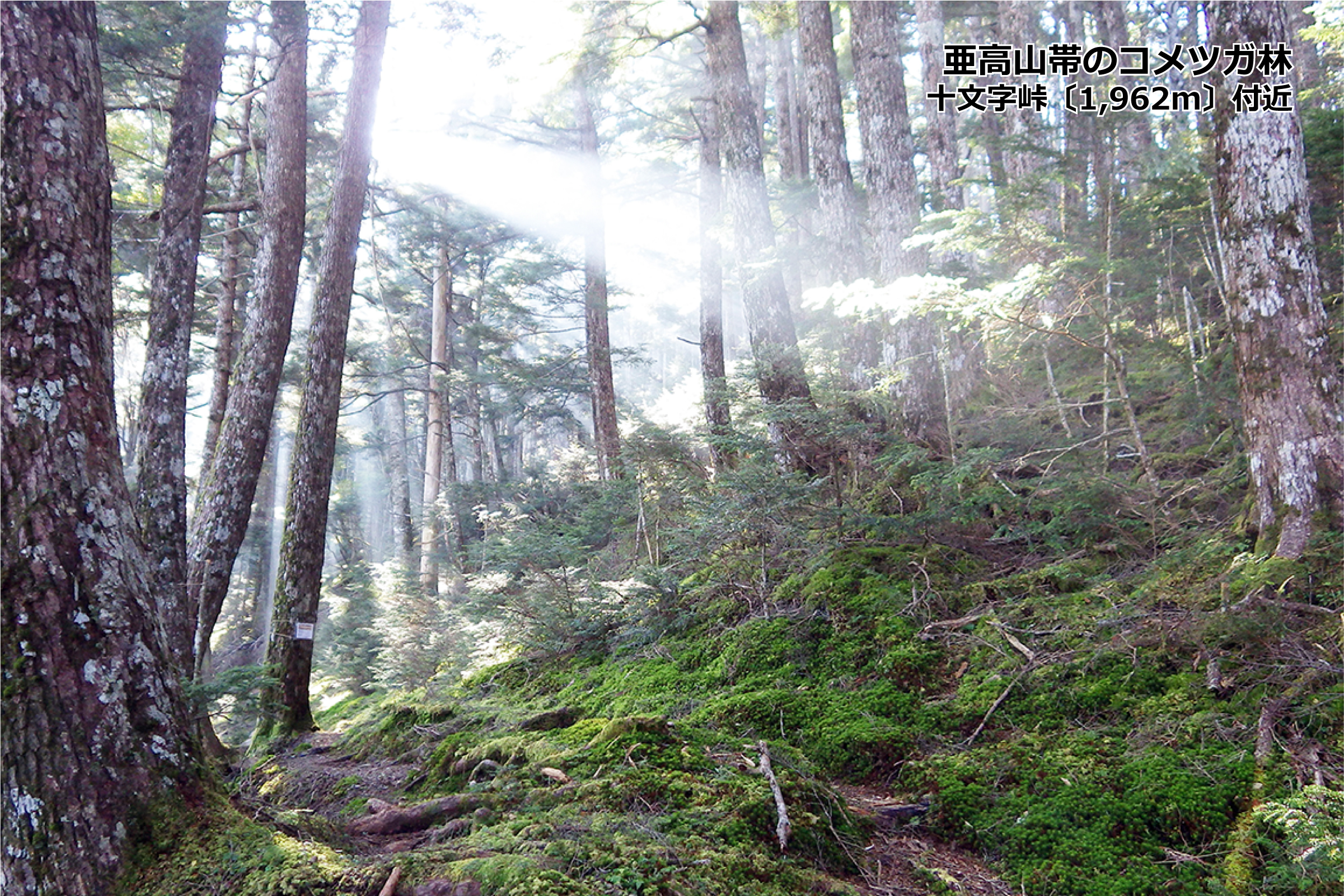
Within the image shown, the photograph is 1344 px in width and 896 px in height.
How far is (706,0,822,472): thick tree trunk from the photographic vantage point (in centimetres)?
938

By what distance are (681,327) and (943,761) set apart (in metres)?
32.7

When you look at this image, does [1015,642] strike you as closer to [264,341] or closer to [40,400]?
[40,400]

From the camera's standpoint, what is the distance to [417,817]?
3303mm

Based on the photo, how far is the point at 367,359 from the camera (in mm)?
15828

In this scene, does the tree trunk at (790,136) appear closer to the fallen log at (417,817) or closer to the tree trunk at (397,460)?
the fallen log at (417,817)

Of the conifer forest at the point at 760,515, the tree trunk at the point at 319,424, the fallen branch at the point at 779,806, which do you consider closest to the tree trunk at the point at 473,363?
the conifer forest at the point at 760,515

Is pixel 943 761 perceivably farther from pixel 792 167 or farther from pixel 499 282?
pixel 499 282

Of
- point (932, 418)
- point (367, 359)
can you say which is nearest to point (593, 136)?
point (367, 359)

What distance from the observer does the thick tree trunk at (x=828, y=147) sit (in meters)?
9.93

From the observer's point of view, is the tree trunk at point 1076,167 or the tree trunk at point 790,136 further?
the tree trunk at point 790,136

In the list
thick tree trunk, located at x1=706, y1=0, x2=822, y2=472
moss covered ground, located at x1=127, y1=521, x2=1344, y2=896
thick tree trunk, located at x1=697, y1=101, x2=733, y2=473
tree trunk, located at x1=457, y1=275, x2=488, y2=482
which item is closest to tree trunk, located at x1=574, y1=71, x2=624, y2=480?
thick tree trunk, located at x1=697, y1=101, x2=733, y2=473

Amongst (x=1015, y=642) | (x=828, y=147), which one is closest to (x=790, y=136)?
(x=828, y=147)

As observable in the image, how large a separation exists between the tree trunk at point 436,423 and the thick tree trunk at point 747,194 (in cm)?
794

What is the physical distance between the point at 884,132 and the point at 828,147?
119 cm
